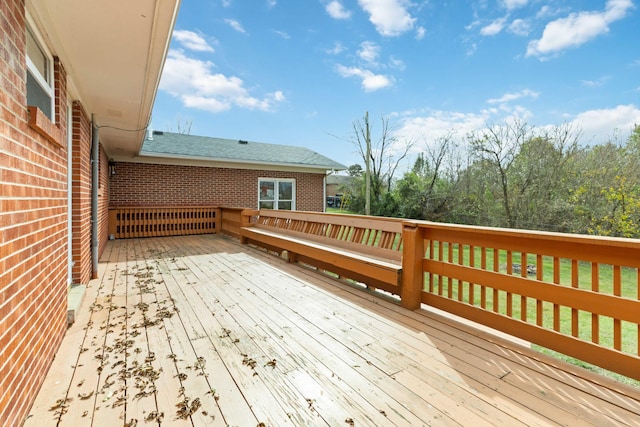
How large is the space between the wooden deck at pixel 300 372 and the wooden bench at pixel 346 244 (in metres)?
0.38

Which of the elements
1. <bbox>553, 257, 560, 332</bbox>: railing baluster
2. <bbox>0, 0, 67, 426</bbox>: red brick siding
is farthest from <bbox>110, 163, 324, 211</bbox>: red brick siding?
<bbox>553, 257, 560, 332</bbox>: railing baluster

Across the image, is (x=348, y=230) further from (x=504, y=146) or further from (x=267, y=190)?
(x=504, y=146)

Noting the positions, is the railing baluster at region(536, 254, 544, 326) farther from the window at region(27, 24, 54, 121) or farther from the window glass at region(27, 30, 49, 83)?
the window glass at region(27, 30, 49, 83)

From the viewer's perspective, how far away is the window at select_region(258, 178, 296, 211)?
11.3m

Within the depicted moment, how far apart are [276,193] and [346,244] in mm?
7353

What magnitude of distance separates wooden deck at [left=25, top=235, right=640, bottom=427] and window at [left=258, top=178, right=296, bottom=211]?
7.89 meters

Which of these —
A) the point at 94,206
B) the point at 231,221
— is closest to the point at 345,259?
the point at 94,206

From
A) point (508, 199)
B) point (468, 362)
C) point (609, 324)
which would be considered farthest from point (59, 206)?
point (508, 199)

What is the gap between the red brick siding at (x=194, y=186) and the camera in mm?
9016

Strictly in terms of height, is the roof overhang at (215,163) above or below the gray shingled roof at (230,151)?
below

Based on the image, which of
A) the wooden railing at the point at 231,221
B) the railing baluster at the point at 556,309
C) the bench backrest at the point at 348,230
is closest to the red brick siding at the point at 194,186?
the wooden railing at the point at 231,221

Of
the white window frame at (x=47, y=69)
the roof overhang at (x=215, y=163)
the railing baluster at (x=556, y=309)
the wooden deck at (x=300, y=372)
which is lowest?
the wooden deck at (x=300, y=372)

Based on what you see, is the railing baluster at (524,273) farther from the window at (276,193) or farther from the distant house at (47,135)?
the window at (276,193)

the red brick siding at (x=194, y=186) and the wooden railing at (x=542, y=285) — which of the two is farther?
the red brick siding at (x=194, y=186)
